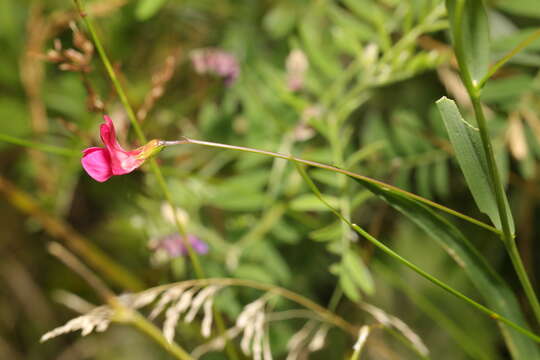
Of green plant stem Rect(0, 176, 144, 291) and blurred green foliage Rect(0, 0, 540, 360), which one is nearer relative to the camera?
blurred green foliage Rect(0, 0, 540, 360)

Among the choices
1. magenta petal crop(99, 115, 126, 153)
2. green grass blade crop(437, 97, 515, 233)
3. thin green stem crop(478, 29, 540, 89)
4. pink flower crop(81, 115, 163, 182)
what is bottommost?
green grass blade crop(437, 97, 515, 233)

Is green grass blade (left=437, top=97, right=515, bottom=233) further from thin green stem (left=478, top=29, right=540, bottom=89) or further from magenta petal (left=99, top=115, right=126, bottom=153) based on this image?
magenta petal (left=99, top=115, right=126, bottom=153)

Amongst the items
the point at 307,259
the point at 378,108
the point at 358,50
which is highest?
the point at 358,50

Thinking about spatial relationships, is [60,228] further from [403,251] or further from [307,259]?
[403,251]

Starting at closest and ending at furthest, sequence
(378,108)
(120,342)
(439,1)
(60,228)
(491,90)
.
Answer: (439,1) → (491,90) → (60,228) → (378,108) → (120,342)

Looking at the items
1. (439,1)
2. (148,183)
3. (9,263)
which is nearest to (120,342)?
(9,263)

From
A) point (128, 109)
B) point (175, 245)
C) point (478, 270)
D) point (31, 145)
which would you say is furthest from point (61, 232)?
point (478, 270)

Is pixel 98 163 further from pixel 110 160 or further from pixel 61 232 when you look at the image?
pixel 61 232

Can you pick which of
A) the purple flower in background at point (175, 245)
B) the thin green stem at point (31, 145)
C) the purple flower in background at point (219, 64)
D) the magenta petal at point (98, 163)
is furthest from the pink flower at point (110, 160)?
the purple flower in background at point (219, 64)

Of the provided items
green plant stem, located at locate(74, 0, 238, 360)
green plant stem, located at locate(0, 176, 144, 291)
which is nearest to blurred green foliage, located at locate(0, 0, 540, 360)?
green plant stem, located at locate(0, 176, 144, 291)
